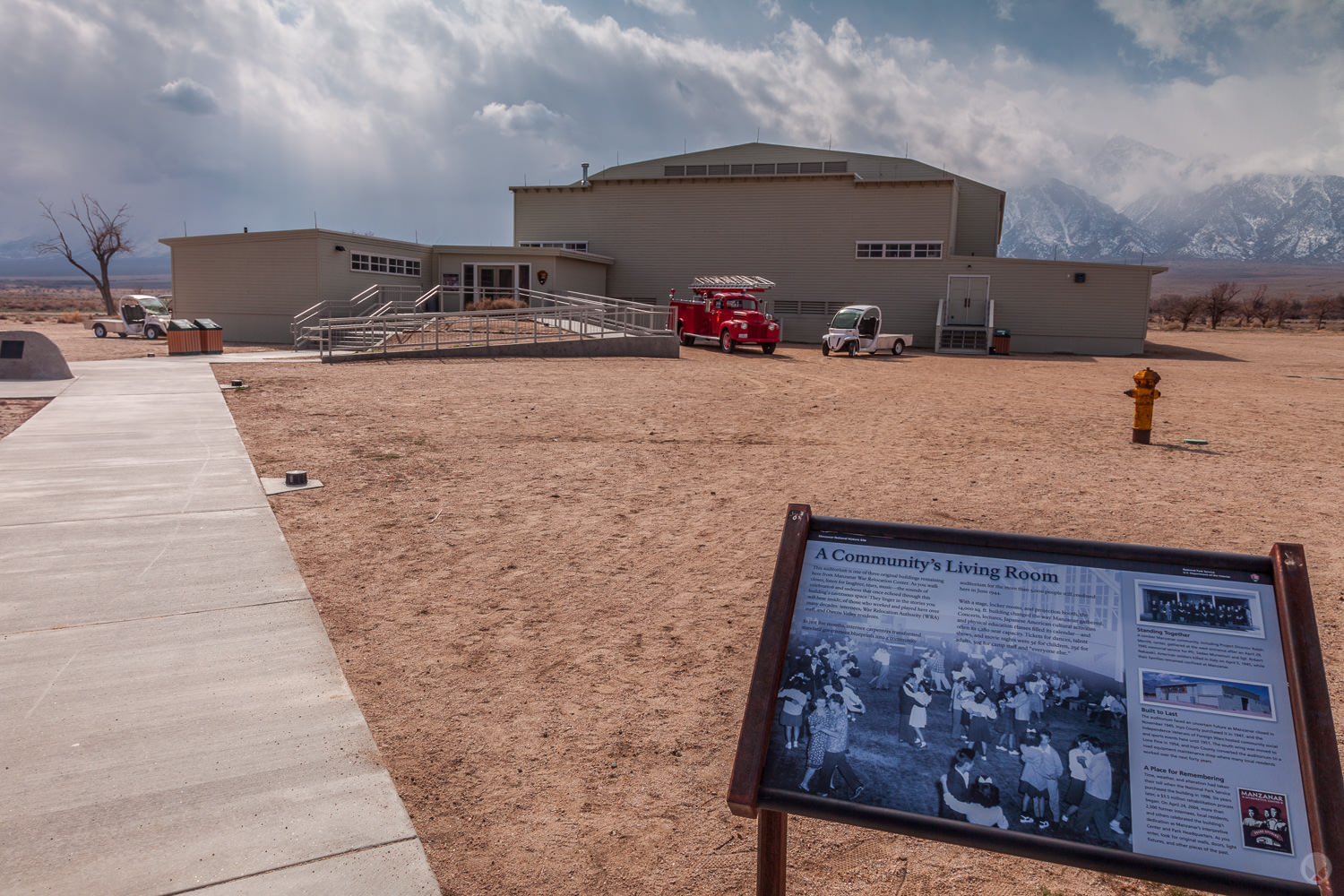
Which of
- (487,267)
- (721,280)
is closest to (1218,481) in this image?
(721,280)

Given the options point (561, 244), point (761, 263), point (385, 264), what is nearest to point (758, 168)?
point (761, 263)

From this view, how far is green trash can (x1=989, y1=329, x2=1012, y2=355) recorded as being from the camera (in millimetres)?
33250

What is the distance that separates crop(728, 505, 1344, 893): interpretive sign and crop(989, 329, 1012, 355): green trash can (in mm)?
32604

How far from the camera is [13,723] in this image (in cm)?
400

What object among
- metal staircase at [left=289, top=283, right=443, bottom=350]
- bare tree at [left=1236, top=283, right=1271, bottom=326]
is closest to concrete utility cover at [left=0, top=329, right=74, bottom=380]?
metal staircase at [left=289, top=283, right=443, bottom=350]

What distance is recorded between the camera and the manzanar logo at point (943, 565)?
2656mm

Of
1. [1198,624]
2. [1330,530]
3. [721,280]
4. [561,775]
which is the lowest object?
[561,775]

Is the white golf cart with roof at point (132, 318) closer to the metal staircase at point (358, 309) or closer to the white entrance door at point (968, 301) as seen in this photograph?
the metal staircase at point (358, 309)

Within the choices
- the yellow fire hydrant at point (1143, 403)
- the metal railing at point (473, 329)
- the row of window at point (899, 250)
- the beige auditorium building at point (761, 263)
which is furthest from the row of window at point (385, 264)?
the yellow fire hydrant at point (1143, 403)

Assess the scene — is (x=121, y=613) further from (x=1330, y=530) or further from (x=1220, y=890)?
(x=1330, y=530)

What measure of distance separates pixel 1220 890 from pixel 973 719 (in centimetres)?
67

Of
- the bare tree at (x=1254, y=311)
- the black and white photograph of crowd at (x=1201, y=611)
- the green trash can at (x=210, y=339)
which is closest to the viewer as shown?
the black and white photograph of crowd at (x=1201, y=611)

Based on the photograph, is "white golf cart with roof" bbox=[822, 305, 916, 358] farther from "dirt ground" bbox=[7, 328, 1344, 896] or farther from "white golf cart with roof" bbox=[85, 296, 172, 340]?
"white golf cart with roof" bbox=[85, 296, 172, 340]

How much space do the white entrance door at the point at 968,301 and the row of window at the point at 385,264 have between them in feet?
72.0
